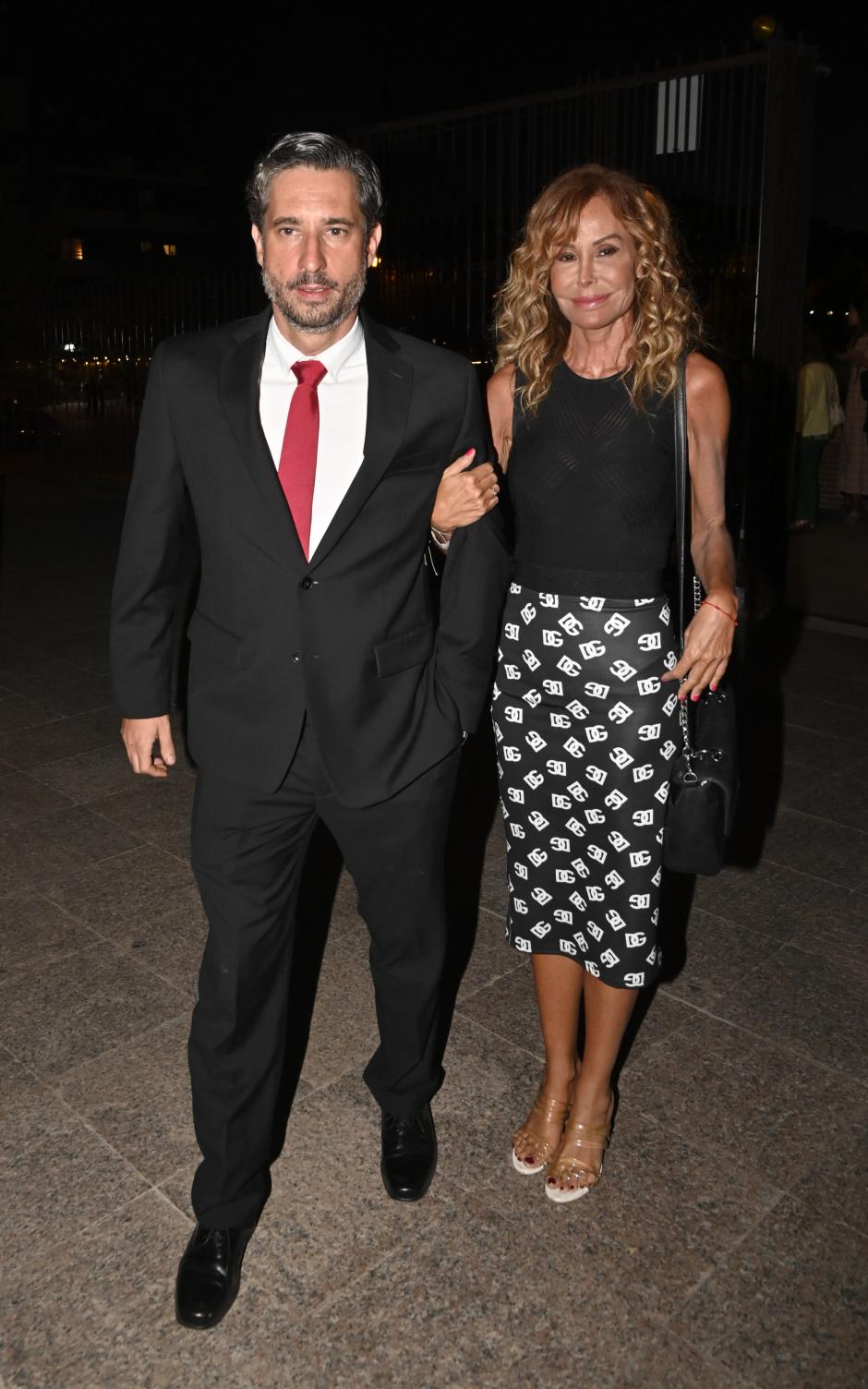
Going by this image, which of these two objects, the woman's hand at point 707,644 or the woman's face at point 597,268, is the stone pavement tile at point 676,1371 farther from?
the woman's face at point 597,268

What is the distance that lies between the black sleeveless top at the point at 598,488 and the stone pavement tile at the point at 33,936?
2197mm

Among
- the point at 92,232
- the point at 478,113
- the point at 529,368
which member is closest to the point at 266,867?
the point at 529,368

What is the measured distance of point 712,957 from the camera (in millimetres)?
3809

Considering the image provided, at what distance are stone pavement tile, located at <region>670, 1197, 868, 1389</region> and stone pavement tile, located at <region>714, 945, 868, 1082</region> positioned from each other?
72 cm

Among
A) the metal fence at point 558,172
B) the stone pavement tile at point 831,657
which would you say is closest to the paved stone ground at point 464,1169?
the stone pavement tile at point 831,657

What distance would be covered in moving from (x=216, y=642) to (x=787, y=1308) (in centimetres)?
178

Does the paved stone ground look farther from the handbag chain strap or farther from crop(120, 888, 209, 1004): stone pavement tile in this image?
the handbag chain strap

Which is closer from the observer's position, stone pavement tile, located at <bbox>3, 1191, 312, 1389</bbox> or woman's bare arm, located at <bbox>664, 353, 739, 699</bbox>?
stone pavement tile, located at <bbox>3, 1191, 312, 1389</bbox>

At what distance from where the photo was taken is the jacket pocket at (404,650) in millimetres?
2305

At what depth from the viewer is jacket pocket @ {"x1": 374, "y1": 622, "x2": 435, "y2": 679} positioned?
230 centimetres

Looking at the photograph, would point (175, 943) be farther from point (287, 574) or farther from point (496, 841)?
point (287, 574)

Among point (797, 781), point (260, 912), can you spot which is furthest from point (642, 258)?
point (797, 781)

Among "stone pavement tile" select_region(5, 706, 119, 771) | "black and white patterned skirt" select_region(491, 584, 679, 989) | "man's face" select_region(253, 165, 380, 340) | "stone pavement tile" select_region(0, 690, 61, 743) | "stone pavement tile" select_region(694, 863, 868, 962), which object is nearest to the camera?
"man's face" select_region(253, 165, 380, 340)

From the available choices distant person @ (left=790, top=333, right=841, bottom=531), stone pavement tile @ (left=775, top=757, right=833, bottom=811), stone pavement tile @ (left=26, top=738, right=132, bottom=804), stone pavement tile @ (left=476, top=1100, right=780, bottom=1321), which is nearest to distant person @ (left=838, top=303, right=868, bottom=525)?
distant person @ (left=790, top=333, right=841, bottom=531)
